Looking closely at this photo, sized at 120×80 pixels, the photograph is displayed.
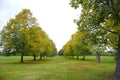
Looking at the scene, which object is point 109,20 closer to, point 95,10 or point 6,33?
point 95,10

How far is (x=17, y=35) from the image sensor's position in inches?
1569

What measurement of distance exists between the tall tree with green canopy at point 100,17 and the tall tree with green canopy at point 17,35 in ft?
73.0

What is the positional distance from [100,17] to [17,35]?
2555 cm

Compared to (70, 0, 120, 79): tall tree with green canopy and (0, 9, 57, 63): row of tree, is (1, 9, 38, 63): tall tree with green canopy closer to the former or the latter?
(0, 9, 57, 63): row of tree

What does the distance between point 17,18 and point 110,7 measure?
2723cm

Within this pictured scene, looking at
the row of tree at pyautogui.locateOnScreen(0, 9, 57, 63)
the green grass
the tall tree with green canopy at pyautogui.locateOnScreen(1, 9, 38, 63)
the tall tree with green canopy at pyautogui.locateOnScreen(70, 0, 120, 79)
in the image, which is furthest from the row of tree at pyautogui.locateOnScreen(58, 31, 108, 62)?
the tall tree with green canopy at pyautogui.locateOnScreen(1, 9, 38, 63)

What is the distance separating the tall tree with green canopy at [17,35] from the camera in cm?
3956

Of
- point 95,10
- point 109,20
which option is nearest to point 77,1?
point 95,10

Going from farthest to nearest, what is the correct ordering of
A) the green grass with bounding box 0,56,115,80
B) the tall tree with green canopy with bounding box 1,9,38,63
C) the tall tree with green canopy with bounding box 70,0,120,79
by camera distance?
1. the tall tree with green canopy with bounding box 1,9,38,63
2. the green grass with bounding box 0,56,115,80
3. the tall tree with green canopy with bounding box 70,0,120,79

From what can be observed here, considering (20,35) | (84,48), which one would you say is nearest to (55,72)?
(20,35)

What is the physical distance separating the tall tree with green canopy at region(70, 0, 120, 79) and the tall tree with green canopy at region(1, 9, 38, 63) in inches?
876

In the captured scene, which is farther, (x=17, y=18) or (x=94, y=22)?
(x=17, y=18)

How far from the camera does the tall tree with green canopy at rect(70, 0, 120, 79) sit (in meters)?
16.0

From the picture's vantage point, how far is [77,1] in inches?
701
